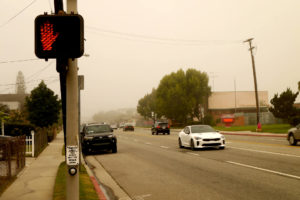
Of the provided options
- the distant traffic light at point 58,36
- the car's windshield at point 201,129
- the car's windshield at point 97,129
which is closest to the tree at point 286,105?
the car's windshield at point 201,129

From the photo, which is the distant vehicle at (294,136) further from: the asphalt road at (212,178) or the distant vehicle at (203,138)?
the asphalt road at (212,178)

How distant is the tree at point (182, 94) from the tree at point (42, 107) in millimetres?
36689

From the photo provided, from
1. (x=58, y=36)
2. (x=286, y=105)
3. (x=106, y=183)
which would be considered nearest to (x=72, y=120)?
(x=58, y=36)

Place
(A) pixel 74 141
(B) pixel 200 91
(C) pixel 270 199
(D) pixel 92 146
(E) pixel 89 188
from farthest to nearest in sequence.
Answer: (B) pixel 200 91
(D) pixel 92 146
(E) pixel 89 188
(C) pixel 270 199
(A) pixel 74 141

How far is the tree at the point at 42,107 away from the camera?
38.3 m

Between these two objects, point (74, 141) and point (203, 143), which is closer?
point (74, 141)

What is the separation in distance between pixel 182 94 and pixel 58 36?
6959 cm

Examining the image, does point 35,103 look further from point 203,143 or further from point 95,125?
point 203,143

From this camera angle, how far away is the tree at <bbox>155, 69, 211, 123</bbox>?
72812mm

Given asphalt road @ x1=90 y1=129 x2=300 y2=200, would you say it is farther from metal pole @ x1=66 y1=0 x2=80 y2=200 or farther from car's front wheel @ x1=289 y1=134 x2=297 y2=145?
car's front wheel @ x1=289 y1=134 x2=297 y2=145

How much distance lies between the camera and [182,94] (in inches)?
2894

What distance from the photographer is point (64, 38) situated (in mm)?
4324

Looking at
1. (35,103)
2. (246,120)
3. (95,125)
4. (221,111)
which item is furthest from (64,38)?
(221,111)

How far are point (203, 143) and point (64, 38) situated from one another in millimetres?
15821
